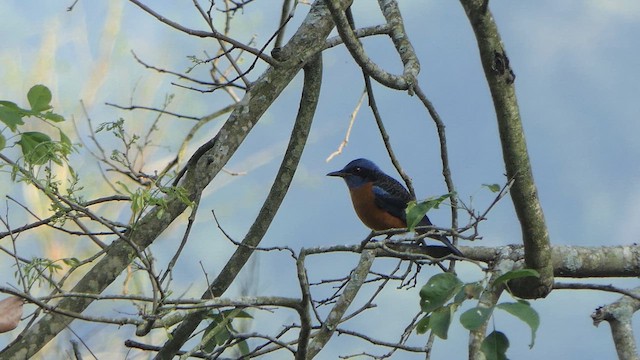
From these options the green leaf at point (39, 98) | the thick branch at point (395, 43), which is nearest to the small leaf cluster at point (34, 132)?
the green leaf at point (39, 98)

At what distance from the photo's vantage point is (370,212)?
6504 millimetres

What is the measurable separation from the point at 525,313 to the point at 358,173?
437 centimetres

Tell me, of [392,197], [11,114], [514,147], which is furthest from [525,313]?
[392,197]

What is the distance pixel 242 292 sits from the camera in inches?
168

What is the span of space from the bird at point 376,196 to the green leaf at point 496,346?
3.11 m

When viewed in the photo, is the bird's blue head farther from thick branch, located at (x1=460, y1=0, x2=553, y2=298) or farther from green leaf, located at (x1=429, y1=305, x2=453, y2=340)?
green leaf, located at (x1=429, y1=305, x2=453, y2=340)

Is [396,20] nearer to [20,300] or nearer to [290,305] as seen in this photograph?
[290,305]

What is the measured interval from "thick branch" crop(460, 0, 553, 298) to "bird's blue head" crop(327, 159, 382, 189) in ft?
9.97

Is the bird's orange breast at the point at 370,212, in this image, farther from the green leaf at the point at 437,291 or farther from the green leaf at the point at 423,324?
the green leaf at the point at 437,291

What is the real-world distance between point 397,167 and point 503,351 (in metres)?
2.58

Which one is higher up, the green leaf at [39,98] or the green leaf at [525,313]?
the green leaf at [39,98]

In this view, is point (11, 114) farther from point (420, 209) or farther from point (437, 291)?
point (437, 291)

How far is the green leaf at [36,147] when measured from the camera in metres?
3.45

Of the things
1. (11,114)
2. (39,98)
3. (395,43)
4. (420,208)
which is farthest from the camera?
(395,43)
